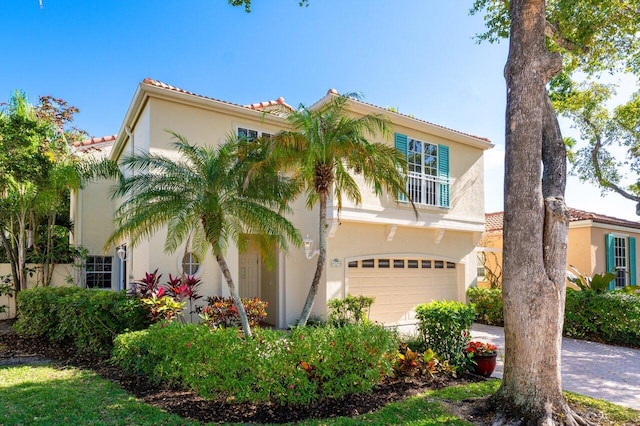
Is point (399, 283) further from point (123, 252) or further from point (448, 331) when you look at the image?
point (123, 252)

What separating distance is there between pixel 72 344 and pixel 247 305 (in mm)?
4570

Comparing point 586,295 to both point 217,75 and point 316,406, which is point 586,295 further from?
point 217,75

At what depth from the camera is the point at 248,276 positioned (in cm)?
1441

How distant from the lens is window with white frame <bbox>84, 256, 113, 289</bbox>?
16781mm

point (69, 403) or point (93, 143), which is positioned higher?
point (93, 143)

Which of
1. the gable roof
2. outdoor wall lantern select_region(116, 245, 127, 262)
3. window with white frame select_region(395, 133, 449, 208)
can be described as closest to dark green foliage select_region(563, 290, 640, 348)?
window with white frame select_region(395, 133, 449, 208)

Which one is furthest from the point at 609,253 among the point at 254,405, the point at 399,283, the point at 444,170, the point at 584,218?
the point at 254,405

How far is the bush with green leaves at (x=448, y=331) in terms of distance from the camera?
8508 millimetres

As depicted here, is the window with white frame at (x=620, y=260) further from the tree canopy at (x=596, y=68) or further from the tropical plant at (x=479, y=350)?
the tropical plant at (x=479, y=350)

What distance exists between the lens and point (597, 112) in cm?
1772

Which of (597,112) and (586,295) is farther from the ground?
(597,112)

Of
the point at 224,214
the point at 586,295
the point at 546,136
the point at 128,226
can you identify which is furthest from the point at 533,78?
the point at 586,295

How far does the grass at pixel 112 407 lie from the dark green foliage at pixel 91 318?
1.79m

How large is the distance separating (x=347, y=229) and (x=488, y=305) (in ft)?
22.0
